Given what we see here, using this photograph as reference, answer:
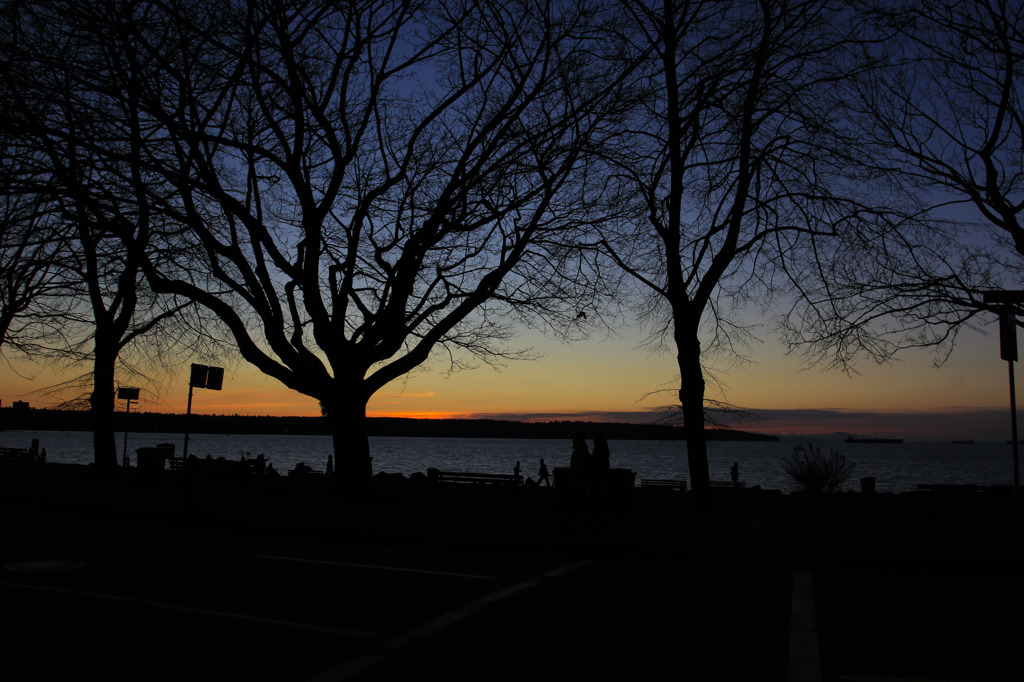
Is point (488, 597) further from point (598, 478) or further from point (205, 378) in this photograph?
point (205, 378)

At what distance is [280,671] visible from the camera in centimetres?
517

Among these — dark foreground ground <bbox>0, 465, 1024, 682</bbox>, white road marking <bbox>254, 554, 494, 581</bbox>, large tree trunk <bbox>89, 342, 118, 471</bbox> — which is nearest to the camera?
dark foreground ground <bbox>0, 465, 1024, 682</bbox>

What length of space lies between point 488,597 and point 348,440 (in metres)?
10.5

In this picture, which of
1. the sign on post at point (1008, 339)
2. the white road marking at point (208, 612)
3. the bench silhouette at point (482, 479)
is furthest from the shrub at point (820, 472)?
the white road marking at point (208, 612)

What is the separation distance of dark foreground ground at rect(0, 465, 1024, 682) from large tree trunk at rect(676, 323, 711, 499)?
1556 millimetres

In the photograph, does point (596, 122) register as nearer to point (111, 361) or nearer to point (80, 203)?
point (80, 203)

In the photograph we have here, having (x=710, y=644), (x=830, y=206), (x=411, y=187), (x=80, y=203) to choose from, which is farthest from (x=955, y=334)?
(x=80, y=203)

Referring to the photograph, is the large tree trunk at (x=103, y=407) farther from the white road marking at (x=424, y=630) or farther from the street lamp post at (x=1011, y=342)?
the street lamp post at (x=1011, y=342)

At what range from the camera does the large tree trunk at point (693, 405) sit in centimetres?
1579

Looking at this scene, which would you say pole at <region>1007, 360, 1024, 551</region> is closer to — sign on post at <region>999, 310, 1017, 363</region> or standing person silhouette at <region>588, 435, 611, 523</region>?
sign on post at <region>999, 310, 1017, 363</region>

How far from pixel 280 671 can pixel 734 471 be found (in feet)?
126

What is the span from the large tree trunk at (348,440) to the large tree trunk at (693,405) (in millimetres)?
7008

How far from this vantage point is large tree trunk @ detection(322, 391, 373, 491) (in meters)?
17.4

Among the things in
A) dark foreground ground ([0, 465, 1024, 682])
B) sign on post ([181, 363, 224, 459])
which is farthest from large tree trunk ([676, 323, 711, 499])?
sign on post ([181, 363, 224, 459])
